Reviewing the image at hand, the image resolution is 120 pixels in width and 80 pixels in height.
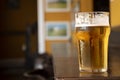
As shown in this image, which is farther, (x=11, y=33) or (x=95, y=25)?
(x=11, y=33)

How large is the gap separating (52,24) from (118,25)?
2.89 meters

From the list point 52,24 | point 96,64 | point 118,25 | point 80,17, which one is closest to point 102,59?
point 96,64

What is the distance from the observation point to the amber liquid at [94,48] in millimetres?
874

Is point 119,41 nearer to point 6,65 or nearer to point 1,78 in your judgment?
point 1,78

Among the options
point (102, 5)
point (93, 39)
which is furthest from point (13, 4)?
point (93, 39)

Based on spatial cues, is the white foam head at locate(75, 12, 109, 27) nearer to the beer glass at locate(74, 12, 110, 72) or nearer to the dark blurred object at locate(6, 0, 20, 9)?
the beer glass at locate(74, 12, 110, 72)

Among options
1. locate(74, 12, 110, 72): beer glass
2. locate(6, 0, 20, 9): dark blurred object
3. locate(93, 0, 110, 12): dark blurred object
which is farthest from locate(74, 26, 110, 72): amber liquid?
locate(6, 0, 20, 9): dark blurred object

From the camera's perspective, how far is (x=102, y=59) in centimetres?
88

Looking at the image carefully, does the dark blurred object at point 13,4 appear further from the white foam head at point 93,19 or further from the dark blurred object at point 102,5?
the white foam head at point 93,19

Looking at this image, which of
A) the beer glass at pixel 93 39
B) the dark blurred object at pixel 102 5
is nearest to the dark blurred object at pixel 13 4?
the dark blurred object at pixel 102 5

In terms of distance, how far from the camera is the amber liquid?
87cm

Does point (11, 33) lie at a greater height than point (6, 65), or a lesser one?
greater

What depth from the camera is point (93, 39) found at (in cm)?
89

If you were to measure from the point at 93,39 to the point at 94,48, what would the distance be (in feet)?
0.09
